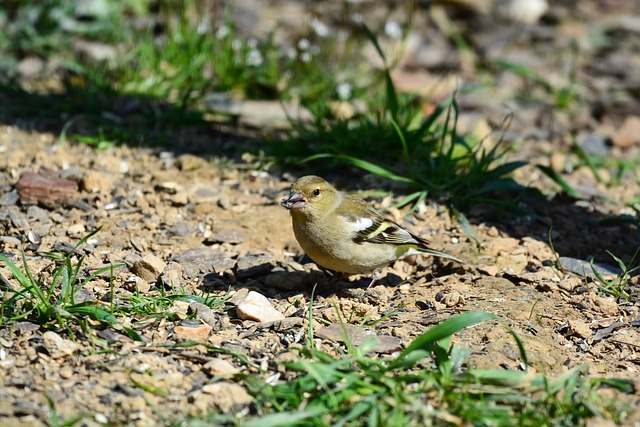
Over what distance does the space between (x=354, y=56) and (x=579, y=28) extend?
10.2 feet

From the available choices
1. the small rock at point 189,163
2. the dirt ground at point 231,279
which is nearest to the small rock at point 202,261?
the dirt ground at point 231,279

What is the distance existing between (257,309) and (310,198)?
853 millimetres

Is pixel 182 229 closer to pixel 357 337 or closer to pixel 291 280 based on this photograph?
pixel 291 280

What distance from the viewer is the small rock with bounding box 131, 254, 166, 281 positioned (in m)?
4.70

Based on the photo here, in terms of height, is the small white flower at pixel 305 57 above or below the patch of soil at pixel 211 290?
above

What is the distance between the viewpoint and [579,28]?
9875 mm

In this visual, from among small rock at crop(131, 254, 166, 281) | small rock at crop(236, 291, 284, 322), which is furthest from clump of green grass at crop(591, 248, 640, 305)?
small rock at crop(131, 254, 166, 281)

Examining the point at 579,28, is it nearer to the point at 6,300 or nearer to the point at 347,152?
the point at 347,152

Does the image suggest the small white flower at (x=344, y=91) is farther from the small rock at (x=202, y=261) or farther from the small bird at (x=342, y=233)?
the small rock at (x=202, y=261)

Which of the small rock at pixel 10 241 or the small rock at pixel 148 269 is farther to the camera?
the small rock at pixel 10 241

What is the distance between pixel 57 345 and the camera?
3775 mm

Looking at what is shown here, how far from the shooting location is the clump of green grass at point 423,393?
3.27m

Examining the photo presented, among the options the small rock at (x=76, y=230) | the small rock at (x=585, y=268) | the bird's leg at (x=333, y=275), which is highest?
the small rock at (x=585, y=268)

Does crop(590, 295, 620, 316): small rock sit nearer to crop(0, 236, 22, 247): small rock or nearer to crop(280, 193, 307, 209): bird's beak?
crop(280, 193, 307, 209): bird's beak
